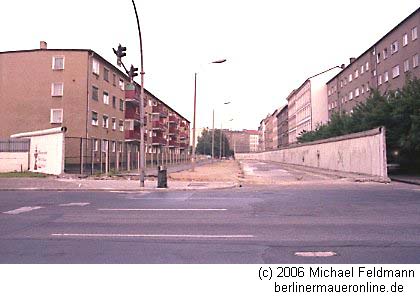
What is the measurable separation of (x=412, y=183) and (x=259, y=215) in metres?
14.8

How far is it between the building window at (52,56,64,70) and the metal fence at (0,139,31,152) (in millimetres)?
13362

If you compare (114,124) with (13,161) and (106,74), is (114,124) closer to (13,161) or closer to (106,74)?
(106,74)

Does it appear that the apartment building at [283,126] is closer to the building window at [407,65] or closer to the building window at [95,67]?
the building window at [407,65]

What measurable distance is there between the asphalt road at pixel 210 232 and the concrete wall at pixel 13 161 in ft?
45.7

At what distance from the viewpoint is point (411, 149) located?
2456cm

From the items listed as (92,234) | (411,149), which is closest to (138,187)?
(92,234)

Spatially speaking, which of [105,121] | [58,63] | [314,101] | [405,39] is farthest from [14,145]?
[314,101]

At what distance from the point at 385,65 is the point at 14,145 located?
4015cm

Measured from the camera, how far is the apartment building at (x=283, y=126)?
106688mm

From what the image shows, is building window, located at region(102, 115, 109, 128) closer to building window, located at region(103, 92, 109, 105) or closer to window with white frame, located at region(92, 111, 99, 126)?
building window, located at region(103, 92, 109, 105)

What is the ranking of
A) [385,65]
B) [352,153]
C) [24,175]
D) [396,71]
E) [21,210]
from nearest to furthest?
[21,210]
[24,175]
[352,153]
[396,71]
[385,65]

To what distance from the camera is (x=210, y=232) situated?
284 inches

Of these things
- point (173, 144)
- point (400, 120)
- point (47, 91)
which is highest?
point (47, 91)
